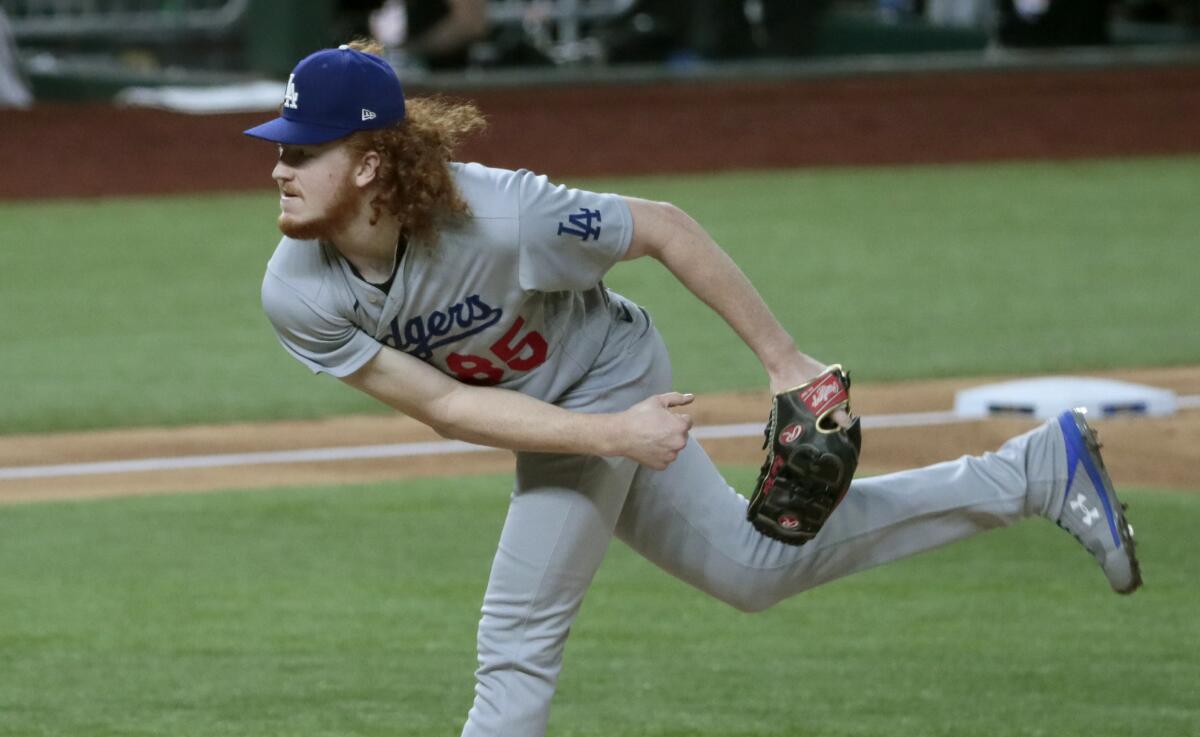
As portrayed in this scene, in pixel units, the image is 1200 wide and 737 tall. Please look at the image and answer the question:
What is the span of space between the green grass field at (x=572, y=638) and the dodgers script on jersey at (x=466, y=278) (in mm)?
1194

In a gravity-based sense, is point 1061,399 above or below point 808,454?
below

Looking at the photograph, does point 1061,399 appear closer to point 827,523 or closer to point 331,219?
point 827,523

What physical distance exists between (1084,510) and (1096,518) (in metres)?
0.03

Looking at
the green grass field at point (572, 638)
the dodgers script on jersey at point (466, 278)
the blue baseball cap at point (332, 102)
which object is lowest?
the green grass field at point (572, 638)

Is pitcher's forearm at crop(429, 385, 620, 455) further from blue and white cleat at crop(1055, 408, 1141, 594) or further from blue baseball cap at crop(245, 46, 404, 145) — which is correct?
blue and white cleat at crop(1055, 408, 1141, 594)

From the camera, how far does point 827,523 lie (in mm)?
3826

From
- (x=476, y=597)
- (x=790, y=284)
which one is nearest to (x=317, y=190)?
(x=476, y=597)

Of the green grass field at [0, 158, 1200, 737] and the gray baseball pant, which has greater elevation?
the gray baseball pant

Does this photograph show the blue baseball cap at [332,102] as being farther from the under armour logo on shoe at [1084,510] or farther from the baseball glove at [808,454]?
the under armour logo on shoe at [1084,510]

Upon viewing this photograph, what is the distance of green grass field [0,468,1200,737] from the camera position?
4.48 m

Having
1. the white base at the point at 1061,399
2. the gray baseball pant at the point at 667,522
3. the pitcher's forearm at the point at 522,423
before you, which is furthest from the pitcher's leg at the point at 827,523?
the white base at the point at 1061,399

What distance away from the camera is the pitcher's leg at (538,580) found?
141 inches

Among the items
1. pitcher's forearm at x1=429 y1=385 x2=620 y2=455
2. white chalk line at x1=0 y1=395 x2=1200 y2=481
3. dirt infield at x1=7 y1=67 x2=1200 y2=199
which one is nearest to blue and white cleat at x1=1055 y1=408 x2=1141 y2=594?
pitcher's forearm at x1=429 y1=385 x2=620 y2=455

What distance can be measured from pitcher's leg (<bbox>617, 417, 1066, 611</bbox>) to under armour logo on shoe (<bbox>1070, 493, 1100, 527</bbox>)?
0.05m
